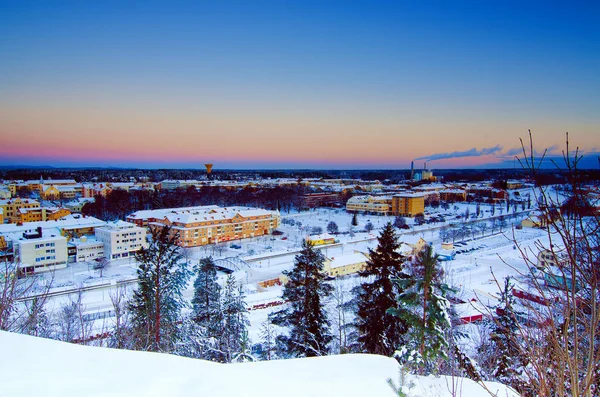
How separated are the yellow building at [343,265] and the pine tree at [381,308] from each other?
1085 centimetres

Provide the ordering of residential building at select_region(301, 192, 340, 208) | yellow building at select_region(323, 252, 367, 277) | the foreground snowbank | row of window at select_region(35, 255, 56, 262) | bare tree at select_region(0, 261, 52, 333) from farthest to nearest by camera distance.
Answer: residential building at select_region(301, 192, 340, 208) → row of window at select_region(35, 255, 56, 262) → yellow building at select_region(323, 252, 367, 277) → bare tree at select_region(0, 261, 52, 333) → the foreground snowbank

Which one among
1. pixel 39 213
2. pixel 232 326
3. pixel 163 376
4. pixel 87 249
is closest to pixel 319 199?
pixel 39 213

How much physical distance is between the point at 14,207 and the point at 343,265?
31199 millimetres

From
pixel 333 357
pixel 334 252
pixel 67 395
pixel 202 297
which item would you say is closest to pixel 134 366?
pixel 67 395

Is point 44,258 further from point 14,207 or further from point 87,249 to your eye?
point 14,207

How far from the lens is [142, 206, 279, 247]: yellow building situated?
1066 inches

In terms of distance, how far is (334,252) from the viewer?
24.1m

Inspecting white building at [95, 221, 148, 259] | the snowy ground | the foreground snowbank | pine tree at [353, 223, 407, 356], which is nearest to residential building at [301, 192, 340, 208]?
the snowy ground

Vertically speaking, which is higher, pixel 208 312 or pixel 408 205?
pixel 208 312

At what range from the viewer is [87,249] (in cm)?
2189

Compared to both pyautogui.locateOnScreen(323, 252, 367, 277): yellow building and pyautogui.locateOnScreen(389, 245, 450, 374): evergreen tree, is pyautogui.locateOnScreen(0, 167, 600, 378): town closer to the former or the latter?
pyautogui.locateOnScreen(323, 252, 367, 277): yellow building

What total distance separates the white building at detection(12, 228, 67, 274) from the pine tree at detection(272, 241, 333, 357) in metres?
17.3

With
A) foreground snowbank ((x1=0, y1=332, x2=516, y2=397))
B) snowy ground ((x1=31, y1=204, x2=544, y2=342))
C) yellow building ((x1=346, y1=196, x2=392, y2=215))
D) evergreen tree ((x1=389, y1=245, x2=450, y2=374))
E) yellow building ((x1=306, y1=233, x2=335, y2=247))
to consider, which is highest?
foreground snowbank ((x1=0, y1=332, x2=516, y2=397))

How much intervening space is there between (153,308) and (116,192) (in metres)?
38.5
